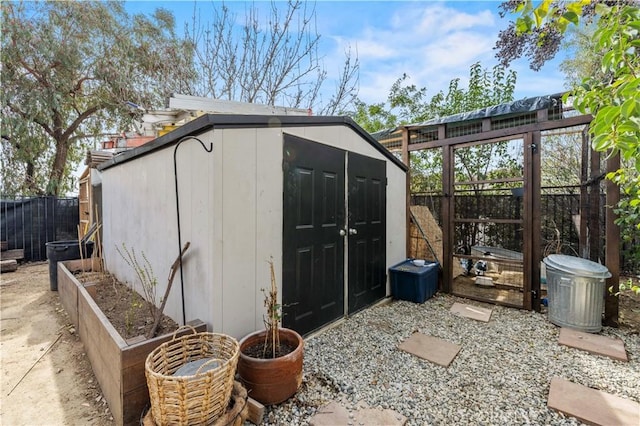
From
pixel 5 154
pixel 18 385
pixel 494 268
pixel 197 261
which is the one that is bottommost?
pixel 18 385

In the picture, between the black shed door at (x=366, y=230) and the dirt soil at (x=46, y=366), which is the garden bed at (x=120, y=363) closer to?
the dirt soil at (x=46, y=366)

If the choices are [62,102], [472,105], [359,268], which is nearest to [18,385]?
[359,268]

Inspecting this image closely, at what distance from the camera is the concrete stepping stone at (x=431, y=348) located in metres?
2.54

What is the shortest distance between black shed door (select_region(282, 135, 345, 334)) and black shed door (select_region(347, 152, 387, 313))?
0.21m

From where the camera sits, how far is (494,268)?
15.9ft

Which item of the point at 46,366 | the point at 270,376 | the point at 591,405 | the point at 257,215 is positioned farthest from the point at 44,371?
the point at 591,405

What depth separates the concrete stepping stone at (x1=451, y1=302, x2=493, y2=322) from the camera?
3459mm

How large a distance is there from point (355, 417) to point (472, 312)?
7.93ft

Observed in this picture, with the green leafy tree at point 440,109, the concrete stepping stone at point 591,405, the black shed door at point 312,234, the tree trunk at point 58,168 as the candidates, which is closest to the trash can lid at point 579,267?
the concrete stepping stone at point 591,405

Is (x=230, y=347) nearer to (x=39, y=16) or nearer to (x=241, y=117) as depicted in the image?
(x=241, y=117)

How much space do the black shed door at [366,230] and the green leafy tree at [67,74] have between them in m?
6.03

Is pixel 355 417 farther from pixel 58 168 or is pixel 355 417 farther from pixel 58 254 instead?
pixel 58 168

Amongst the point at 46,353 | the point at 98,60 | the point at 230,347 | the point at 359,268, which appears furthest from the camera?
the point at 98,60

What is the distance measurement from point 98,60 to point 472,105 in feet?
31.9
